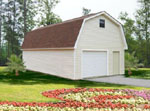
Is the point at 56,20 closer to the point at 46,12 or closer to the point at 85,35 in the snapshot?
the point at 46,12

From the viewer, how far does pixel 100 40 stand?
16.8m

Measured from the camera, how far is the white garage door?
615 inches

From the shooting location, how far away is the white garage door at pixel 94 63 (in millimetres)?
15617

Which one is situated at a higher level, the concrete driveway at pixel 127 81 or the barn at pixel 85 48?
the barn at pixel 85 48

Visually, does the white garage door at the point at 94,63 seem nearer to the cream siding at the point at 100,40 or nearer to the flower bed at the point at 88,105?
the cream siding at the point at 100,40

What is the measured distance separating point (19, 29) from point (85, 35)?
29.3 metres

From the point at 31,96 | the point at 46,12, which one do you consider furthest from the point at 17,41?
the point at 31,96

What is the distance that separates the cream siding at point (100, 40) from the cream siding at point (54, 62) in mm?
676

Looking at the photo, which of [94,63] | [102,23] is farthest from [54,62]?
[102,23]

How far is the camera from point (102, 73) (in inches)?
667

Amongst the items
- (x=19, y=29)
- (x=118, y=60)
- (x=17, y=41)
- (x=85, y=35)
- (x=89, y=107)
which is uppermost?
(x=19, y=29)

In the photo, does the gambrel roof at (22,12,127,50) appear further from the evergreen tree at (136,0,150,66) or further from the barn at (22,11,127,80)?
the evergreen tree at (136,0,150,66)

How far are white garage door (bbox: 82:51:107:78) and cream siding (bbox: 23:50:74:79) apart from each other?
121 centimetres

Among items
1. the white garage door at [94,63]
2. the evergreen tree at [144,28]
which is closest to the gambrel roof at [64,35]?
the white garage door at [94,63]
